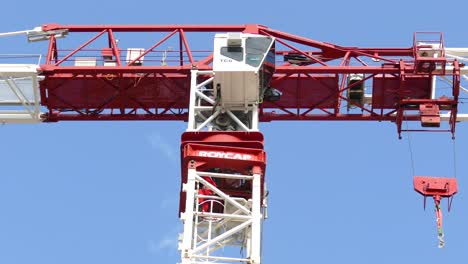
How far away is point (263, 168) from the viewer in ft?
157

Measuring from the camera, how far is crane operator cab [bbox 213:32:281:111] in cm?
5041

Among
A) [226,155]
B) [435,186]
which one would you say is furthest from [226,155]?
[435,186]

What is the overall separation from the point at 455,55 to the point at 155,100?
10.7 m

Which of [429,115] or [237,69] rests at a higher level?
[237,69]

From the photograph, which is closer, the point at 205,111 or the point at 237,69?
the point at 237,69

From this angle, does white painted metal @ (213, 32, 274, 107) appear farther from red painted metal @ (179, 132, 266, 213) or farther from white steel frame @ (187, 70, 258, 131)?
red painted metal @ (179, 132, 266, 213)

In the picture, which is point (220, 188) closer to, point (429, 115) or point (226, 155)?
point (226, 155)

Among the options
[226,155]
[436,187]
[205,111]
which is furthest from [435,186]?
[205,111]

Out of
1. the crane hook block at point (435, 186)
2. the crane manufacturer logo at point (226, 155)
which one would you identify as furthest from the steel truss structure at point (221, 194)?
the crane hook block at point (435, 186)

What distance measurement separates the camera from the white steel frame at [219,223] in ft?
148

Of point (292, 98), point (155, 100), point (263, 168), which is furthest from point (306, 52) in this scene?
point (263, 168)

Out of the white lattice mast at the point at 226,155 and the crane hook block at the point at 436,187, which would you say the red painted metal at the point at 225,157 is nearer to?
the white lattice mast at the point at 226,155

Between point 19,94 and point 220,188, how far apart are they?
31.7ft

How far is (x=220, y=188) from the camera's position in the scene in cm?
4881
